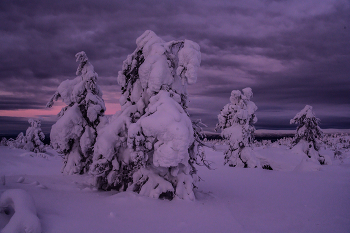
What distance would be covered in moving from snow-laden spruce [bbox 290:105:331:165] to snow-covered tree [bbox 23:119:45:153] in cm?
3260

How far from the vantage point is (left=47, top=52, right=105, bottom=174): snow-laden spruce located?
11851 millimetres

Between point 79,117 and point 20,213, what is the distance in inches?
342

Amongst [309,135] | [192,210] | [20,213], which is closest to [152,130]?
[192,210]

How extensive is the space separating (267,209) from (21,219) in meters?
7.94

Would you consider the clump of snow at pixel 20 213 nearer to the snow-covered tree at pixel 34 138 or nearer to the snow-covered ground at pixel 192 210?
the snow-covered ground at pixel 192 210

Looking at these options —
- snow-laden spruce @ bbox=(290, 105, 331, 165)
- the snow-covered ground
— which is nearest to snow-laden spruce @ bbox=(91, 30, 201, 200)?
the snow-covered ground

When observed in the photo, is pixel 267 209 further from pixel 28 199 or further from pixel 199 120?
pixel 28 199

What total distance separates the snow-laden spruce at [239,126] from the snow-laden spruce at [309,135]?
217 inches

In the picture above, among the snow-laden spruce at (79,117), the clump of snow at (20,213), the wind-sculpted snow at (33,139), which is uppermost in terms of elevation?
the snow-laden spruce at (79,117)

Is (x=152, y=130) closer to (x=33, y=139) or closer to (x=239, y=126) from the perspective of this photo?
(x=239, y=126)

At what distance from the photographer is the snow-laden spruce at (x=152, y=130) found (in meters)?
6.73

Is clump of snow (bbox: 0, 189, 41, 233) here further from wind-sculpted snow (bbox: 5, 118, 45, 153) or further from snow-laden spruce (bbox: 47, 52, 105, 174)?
wind-sculpted snow (bbox: 5, 118, 45, 153)

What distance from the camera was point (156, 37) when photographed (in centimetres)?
888

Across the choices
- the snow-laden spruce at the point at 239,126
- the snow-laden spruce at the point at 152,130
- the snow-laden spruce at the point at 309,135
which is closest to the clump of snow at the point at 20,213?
the snow-laden spruce at the point at 152,130
